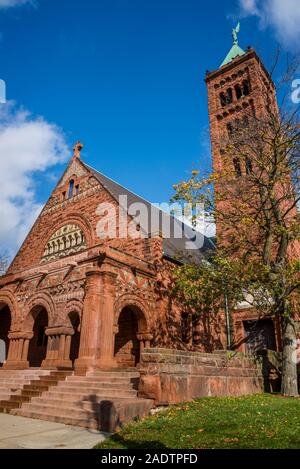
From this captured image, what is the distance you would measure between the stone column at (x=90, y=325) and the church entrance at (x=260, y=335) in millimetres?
10442

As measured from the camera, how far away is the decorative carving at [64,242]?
850 inches

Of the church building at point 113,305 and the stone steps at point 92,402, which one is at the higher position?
the church building at point 113,305

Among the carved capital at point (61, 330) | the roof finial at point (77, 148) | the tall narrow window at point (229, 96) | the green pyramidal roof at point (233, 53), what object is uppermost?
the green pyramidal roof at point (233, 53)

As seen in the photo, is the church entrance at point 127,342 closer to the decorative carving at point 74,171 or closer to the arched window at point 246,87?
the decorative carving at point 74,171

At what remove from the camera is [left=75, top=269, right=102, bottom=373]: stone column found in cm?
1226

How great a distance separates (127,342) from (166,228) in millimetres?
10904

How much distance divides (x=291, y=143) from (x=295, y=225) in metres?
3.30

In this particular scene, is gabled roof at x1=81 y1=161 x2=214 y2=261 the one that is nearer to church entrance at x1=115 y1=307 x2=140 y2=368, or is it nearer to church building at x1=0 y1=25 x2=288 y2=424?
church building at x1=0 y1=25 x2=288 y2=424

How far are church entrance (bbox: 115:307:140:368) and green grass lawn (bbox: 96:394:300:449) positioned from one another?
27.8ft

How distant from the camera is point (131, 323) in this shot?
17781mm

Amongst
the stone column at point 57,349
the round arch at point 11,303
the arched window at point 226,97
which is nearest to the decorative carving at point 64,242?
the round arch at point 11,303

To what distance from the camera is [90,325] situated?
12750 mm

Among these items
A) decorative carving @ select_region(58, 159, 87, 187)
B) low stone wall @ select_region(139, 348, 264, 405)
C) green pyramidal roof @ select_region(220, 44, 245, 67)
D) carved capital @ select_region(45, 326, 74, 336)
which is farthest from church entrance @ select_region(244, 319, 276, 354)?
green pyramidal roof @ select_region(220, 44, 245, 67)

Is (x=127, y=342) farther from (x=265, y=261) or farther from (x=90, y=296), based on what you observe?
(x=265, y=261)
